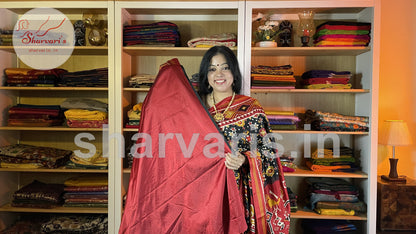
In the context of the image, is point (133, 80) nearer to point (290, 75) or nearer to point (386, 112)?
point (290, 75)

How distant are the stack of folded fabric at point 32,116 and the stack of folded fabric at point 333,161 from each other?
2.13 meters

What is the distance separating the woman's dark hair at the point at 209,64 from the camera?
A: 1974 millimetres

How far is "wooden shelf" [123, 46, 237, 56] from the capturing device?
8.45ft

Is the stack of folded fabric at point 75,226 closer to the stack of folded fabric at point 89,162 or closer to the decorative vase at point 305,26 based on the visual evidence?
the stack of folded fabric at point 89,162

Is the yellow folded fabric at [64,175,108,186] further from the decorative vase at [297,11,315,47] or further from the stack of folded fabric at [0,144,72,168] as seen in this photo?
the decorative vase at [297,11,315,47]

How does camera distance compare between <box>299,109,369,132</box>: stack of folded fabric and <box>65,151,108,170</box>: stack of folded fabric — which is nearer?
<box>299,109,369,132</box>: stack of folded fabric

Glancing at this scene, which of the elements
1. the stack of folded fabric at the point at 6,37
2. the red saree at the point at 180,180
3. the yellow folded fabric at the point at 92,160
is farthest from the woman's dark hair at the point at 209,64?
the stack of folded fabric at the point at 6,37

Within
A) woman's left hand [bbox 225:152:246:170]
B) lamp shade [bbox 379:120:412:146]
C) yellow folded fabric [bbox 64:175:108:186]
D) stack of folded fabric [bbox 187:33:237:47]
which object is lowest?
yellow folded fabric [bbox 64:175:108:186]

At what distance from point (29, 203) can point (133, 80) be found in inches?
50.9

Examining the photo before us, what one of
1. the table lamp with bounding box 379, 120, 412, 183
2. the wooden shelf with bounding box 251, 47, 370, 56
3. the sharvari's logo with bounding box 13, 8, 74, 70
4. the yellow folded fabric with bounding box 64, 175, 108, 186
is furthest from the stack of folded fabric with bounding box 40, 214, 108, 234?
the table lamp with bounding box 379, 120, 412, 183

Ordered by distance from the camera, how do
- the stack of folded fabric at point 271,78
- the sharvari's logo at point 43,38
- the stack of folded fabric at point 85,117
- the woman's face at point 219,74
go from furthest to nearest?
1. the sharvari's logo at point 43,38
2. the stack of folded fabric at point 85,117
3. the stack of folded fabric at point 271,78
4. the woman's face at point 219,74

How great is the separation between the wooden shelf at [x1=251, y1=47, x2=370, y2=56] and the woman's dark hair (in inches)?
22.9

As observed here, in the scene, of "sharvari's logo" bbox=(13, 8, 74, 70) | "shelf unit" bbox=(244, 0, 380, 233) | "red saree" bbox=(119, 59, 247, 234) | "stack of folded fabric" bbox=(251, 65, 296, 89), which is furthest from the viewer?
"sharvari's logo" bbox=(13, 8, 74, 70)

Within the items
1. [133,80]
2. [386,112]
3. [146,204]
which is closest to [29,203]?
[133,80]
